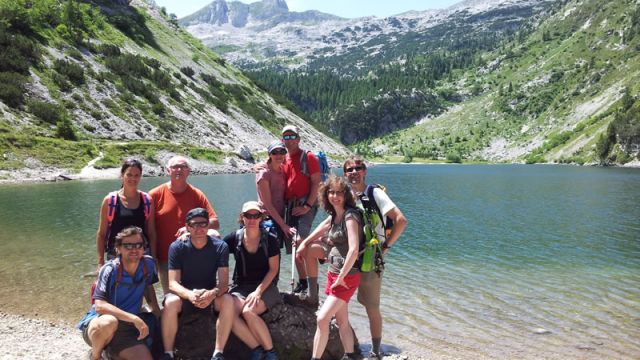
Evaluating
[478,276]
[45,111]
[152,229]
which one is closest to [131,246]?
[152,229]

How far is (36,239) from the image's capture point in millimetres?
20172

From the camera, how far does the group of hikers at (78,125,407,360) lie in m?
6.84

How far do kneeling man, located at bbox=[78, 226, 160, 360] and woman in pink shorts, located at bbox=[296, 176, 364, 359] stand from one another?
285cm

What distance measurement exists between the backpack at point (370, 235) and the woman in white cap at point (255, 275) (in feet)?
5.28

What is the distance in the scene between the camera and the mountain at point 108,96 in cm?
5478

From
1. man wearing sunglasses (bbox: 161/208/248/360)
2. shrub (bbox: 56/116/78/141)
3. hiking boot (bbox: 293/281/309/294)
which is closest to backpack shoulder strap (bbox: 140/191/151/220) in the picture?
man wearing sunglasses (bbox: 161/208/248/360)

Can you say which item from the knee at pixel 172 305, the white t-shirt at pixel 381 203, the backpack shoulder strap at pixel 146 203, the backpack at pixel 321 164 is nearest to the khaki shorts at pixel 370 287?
Answer: the white t-shirt at pixel 381 203

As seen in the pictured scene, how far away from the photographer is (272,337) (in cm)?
800

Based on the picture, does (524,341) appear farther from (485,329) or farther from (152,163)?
(152,163)

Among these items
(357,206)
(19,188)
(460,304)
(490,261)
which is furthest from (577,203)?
(19,188)

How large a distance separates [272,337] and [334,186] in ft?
10.6

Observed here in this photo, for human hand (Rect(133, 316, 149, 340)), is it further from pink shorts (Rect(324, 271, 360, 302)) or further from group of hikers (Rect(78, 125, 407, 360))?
pink shorts (Rect(324, 271, 360, 302))

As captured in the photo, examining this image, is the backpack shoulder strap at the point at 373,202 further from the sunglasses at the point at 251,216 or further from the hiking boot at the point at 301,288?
the hiking boot at the point at 301,288

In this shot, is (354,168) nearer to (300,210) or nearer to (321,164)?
(321,164)
